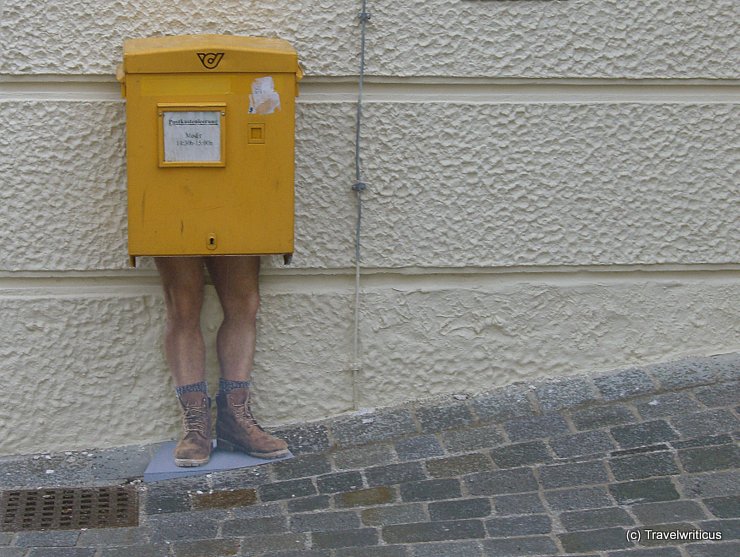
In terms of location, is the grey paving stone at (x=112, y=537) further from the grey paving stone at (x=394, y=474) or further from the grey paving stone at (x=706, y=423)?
the grey paving stone at (x=706, y=423)

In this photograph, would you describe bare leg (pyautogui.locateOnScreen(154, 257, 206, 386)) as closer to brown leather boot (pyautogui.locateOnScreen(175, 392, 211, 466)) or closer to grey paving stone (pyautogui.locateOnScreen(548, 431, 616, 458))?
brown leather boot (pyautogui.locateOnScreen(175, 392, 211, 466))

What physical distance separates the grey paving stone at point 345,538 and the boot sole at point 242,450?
24.9 inches

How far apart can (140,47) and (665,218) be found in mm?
2167

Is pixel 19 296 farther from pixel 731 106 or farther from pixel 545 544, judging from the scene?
pixel 731 106

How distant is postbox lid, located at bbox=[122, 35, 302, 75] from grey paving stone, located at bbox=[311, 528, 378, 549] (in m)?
1.55

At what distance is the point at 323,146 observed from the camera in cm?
403

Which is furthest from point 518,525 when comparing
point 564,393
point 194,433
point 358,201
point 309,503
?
point 358,201

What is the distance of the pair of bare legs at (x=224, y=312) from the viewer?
3934mm

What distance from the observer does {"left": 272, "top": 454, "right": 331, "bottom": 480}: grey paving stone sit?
3.86m

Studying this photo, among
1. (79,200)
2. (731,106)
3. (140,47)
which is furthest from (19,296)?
(731,106)

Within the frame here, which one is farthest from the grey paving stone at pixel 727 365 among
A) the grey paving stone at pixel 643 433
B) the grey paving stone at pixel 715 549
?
the grey paving stone at pixel 715 549

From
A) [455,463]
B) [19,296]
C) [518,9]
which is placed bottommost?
[455,463]


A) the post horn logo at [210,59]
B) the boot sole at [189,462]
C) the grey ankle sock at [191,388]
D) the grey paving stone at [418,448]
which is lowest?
the boot sole at [189,462]

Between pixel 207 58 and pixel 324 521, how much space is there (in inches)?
→ 63.0
